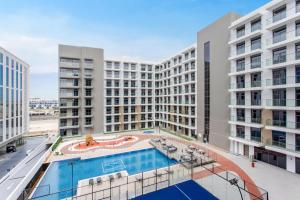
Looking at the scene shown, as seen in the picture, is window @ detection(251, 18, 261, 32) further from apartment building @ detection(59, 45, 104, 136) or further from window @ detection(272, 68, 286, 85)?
apartment building @ detection(59, 45, 104, 136)

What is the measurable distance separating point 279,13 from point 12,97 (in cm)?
4888

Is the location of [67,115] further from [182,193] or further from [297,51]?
[297,51]

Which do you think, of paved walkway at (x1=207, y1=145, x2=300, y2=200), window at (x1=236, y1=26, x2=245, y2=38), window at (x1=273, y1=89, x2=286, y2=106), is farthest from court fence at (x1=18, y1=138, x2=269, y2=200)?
window at (x1=236, y1=26, x2=245, y2=38)

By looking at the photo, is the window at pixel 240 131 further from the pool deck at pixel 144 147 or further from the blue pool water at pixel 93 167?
the blue pool water at pixel 93 167

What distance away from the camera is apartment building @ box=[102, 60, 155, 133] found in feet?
150

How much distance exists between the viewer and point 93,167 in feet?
78.6

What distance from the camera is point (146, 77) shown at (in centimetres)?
5084

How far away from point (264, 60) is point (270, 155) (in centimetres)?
1283

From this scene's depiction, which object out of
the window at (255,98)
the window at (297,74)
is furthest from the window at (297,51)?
the window at (255,98)

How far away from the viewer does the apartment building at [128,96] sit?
45.6 meters

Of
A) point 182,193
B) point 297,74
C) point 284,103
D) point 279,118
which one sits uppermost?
point 297,74

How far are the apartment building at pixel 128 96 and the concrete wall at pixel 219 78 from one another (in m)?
20.5

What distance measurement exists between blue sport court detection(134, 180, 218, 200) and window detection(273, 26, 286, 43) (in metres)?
20.1

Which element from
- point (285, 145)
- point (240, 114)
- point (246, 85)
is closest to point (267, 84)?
point (246, 85)
